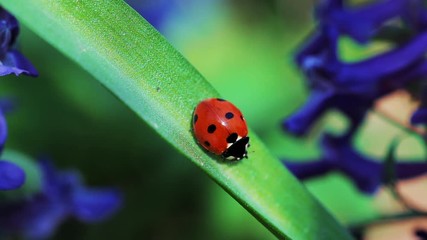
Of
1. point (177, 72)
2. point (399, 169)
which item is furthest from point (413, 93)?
point (177, 72)

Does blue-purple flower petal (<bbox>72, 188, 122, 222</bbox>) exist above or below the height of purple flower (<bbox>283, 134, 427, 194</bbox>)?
below

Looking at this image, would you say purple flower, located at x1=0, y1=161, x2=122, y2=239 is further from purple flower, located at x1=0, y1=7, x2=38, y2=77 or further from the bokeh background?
purple flower, located at x1=0, y1=7, x2=38, y2=77

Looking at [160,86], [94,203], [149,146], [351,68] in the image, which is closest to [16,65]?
[160,86]

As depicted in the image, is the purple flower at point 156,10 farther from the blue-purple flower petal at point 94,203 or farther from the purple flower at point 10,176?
the purple flower at point 10,176

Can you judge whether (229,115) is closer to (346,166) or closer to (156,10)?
(346,166)

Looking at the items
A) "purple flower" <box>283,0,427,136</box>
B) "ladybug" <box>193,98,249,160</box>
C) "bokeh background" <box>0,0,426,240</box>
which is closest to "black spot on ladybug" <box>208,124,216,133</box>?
"ladybug" <box>193,98,249,160</box>

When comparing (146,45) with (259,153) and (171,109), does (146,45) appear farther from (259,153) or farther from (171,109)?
(259,153)
